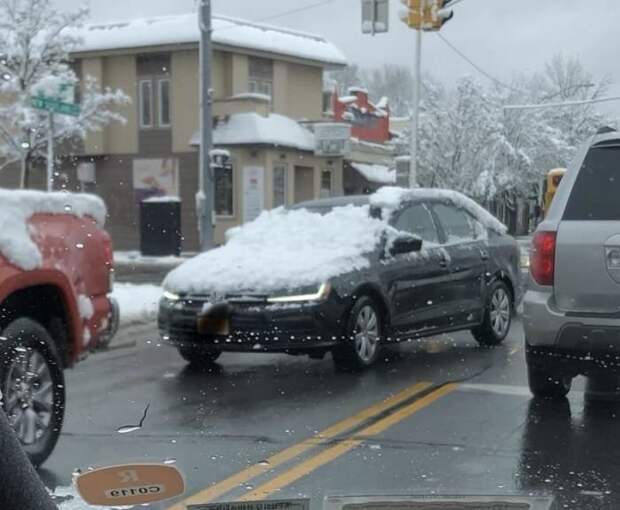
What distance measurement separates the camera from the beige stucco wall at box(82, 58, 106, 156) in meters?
27.0

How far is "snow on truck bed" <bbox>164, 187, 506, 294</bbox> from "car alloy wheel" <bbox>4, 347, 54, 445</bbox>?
281 cm

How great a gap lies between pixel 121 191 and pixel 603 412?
22.3 metres

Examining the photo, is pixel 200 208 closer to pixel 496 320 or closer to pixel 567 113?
pixel 496 320

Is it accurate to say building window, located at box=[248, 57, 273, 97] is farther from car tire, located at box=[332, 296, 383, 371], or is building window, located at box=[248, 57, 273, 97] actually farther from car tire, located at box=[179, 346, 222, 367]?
car tire, located at box=[332, 296, 383, 371]

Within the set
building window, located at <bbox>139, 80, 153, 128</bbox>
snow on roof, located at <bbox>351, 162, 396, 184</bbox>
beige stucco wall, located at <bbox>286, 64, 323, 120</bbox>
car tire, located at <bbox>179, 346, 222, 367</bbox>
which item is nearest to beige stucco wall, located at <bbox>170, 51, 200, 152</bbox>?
building window, located at <bbox>139, 80, 153, 128</bbox>

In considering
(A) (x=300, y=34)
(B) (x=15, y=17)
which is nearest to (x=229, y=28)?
(A) (x=300, y=34)

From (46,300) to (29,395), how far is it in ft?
2.15

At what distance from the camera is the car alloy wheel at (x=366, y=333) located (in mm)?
7832

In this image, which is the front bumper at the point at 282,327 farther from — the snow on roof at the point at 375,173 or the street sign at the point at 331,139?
the snow on roof at the point at 375,173

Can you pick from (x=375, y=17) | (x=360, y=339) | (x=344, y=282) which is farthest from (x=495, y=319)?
(x=375, y=17)

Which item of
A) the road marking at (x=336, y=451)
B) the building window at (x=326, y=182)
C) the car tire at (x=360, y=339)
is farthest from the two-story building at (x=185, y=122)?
the road marking at (x=336, y=451)

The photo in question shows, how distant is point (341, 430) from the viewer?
19.4 feet

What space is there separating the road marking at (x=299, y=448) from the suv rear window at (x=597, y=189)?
71.1 inches

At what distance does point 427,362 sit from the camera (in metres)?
8.40
